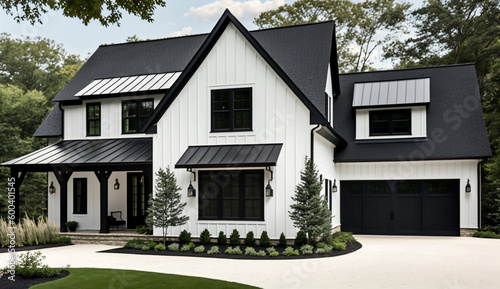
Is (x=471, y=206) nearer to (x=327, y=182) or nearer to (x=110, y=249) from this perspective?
(x=327, y=182)

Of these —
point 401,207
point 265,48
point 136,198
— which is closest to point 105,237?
point 136,198

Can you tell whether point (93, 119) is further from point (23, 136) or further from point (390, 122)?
point (23, 136)

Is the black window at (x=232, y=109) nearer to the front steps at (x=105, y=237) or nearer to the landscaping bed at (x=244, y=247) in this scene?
the landscaping bed at (x=244, y=247)

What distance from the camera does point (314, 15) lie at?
110ft

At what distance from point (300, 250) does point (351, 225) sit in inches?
277

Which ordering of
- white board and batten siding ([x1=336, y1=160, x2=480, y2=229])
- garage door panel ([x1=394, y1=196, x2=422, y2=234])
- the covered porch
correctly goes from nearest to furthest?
the covered porch < white board and batten siding ([x1=336, y1=160, x2=480, y2=229]) < garage door panel ([x1=394, y1=196, x2=422, y2=234])

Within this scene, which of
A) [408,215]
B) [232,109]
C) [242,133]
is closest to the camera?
[242,133]

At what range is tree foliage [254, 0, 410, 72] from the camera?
33.2 meters

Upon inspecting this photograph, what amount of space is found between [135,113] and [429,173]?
1228 cm

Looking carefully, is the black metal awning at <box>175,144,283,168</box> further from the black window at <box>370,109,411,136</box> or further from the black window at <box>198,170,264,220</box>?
the black window at <box>370,109,411,136</box>

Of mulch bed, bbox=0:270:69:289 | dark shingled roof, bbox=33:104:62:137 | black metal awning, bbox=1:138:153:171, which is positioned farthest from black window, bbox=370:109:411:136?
mulch bed, bbox=0:270:69:289

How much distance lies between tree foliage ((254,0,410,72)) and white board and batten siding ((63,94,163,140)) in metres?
17.6

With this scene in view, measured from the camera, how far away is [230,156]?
1527 centimetres

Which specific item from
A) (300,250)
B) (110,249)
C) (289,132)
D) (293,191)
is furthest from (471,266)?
(110,249)
